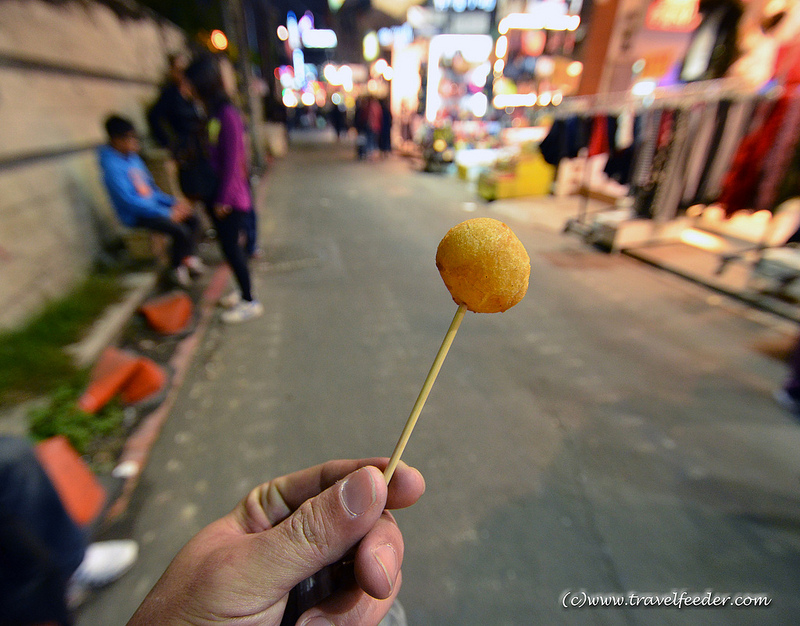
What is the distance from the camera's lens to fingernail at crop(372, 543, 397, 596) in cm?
96

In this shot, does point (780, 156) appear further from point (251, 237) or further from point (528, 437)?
point (251, 237)

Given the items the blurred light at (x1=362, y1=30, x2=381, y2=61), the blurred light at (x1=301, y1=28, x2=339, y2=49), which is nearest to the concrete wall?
the blurred light at (x1=362, y1=30, x2=381, y2=61)

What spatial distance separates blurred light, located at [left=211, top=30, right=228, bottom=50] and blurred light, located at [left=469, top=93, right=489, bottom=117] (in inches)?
447

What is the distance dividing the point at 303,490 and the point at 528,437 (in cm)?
194

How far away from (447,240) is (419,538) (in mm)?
1782

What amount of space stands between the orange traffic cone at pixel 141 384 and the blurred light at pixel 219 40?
10.8 m

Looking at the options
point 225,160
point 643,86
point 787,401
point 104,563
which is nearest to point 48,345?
point 104,563

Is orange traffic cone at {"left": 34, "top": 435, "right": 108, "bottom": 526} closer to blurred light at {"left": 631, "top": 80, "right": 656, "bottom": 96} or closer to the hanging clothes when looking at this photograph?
the hanging clothes

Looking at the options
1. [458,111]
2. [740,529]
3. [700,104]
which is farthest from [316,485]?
[458,111]

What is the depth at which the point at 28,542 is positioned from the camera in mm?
1420

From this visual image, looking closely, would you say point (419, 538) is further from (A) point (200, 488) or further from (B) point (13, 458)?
(B) point (13, 458)

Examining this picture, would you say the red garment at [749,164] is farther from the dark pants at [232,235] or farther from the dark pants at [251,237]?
the dark pants at [251,237]

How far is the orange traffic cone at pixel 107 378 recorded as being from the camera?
2.65 m

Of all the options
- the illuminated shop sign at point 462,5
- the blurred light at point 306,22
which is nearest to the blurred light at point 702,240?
the illuminated shop sign at point 462,5
